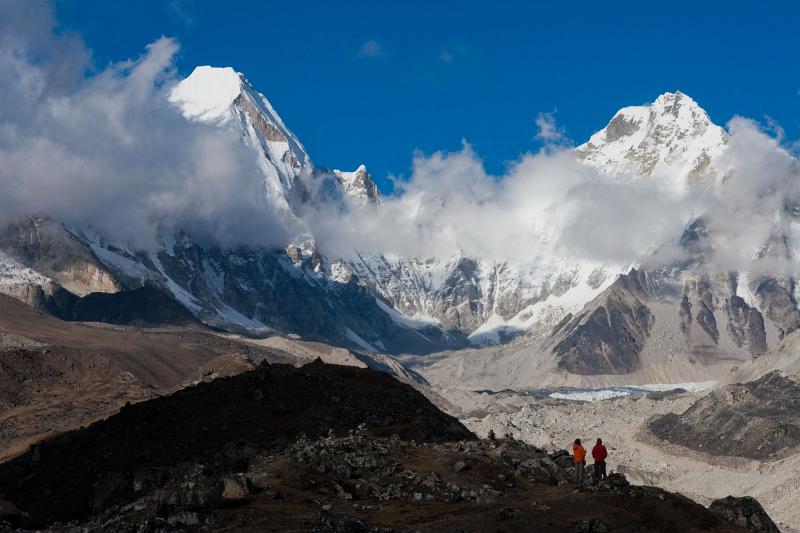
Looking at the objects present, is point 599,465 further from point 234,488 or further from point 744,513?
point 234,488

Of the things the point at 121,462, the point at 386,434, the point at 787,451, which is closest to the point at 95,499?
the point at 121,462

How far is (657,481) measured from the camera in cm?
17562

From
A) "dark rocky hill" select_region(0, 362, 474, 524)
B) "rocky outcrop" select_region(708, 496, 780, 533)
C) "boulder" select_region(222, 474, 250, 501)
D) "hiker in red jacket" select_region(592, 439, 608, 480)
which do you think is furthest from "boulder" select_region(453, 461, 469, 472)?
"dark rocky hill" select_region(0, 362, 474, 524)

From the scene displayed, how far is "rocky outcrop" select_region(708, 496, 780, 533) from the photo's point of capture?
44.3 m

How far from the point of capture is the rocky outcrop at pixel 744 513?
44.3m

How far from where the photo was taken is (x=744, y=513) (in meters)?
44.9

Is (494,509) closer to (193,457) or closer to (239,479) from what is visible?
(239,479)

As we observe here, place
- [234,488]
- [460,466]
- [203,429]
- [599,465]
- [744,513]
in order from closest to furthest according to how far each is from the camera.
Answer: [234,488]
[744,513]
[599,465]
[460,466]
[203,429]

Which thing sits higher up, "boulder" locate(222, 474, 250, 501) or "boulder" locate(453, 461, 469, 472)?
"boulder" locate(453, 461, 469, 472)

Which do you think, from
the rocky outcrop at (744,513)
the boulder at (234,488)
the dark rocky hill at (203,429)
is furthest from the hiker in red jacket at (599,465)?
the dark rocky hill at (203,429)

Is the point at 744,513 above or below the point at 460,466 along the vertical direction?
below

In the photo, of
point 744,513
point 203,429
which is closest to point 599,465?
point 744,513

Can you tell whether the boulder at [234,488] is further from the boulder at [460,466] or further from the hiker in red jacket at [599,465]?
the hiker in red jacket at [599,465]

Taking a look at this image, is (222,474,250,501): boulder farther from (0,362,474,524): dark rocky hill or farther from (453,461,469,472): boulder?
(0,362,474,524): dark rocky hill
